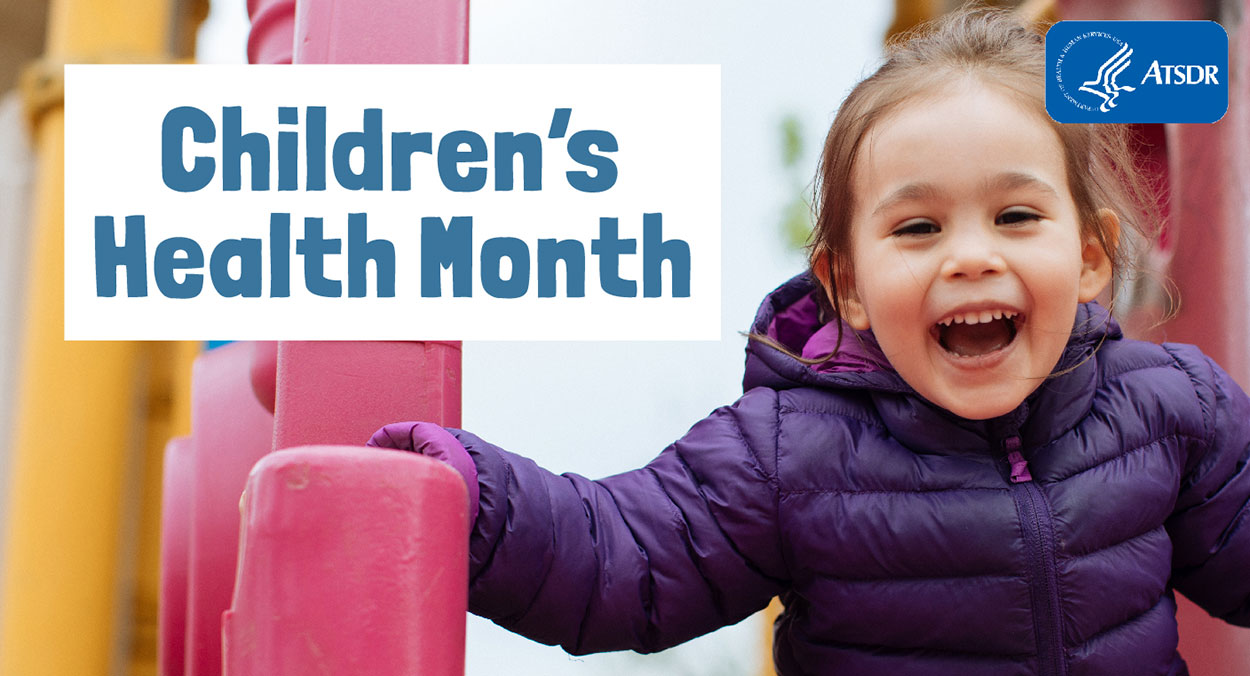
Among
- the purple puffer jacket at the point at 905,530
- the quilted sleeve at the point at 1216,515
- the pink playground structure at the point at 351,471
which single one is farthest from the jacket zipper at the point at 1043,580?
the pink playground structure at the point at 351,471

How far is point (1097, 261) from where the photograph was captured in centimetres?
66

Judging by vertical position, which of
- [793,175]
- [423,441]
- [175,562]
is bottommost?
[175,562]

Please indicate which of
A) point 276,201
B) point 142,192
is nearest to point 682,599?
point 276,201

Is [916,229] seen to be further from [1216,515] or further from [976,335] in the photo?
[1216,515]

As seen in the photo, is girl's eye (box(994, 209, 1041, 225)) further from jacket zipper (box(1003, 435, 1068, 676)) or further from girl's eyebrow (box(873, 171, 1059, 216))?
jacket zipper (box(1003, 435, 1068, 676))

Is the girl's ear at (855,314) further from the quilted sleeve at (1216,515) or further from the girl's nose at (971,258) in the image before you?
the quilted sleeve at (1216,515)

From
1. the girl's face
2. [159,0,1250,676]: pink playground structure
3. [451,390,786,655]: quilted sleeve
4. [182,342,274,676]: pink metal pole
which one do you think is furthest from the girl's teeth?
[182,342,274,676]: pink metal pole

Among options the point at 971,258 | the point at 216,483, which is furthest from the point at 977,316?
the point at 216,483

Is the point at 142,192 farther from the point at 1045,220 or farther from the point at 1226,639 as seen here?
the point at 1226,639

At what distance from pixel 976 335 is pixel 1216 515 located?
18 cm

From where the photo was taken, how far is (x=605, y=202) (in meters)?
0.79

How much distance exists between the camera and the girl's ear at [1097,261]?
653 mm

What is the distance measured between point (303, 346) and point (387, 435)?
2.9 inches

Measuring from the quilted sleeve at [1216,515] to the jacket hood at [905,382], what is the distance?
0.24ft
